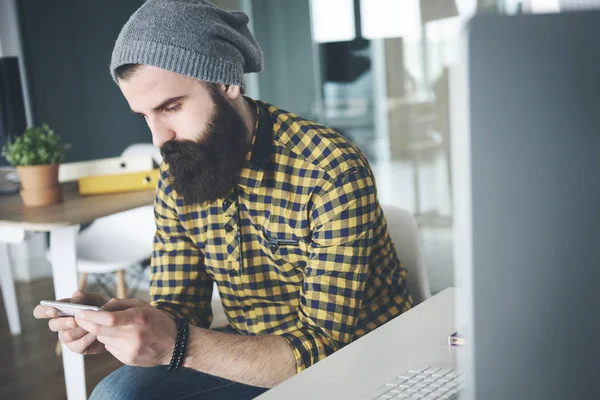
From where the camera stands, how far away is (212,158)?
1.42 meters

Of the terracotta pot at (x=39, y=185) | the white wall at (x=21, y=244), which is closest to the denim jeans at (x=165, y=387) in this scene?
the terracotta pot at (x=39, y=185)

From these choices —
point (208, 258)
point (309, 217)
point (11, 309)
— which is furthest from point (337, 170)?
point (11, 309)

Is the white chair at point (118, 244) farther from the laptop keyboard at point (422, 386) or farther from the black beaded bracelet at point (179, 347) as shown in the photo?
the laptop keyboard at point (422, 386)

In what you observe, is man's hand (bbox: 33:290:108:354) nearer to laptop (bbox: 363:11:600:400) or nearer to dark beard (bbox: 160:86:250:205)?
dark beard (bbox: 160:86:250:205)

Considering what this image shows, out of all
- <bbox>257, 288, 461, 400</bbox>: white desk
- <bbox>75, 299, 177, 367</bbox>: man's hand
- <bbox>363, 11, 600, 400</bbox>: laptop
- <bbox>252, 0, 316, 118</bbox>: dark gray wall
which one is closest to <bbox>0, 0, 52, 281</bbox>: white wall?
<bbox>252, 0, 316, 118</bbox>: dark gray wall

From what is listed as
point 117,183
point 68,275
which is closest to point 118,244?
point 117,183

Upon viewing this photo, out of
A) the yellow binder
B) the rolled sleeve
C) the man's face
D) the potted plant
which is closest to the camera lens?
the rolled sleeve

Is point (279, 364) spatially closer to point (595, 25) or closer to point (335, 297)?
point (335, 297)

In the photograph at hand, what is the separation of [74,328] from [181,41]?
582mm

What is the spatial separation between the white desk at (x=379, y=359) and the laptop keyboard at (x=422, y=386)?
16 millimetres

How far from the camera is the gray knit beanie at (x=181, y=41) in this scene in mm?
1325

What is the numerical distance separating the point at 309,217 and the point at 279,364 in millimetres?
319

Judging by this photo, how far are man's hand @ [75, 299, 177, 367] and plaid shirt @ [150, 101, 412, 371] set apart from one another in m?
0.23

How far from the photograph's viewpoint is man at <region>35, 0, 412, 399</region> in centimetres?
126
